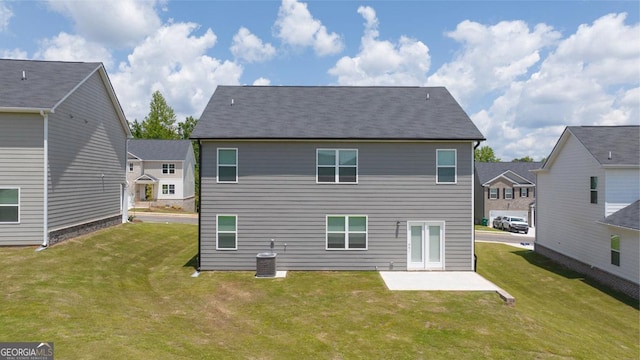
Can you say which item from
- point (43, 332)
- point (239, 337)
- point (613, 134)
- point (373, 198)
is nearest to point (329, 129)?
point (373, 198)

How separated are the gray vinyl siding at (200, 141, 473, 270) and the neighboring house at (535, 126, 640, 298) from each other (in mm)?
6906

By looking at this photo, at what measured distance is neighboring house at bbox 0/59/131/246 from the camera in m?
13.9

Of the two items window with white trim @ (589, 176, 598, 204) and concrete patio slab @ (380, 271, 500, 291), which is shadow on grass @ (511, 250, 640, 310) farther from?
concrete patio slab @ (380, 271, 500, 291)

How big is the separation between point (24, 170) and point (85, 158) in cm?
343

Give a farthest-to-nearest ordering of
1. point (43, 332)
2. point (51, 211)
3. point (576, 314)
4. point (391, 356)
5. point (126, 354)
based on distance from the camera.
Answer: point (51, 211), point (576, 314), point (391, 356), point (43, 332), point (126, 354)

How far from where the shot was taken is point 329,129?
606 inches

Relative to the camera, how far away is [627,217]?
51.0ft

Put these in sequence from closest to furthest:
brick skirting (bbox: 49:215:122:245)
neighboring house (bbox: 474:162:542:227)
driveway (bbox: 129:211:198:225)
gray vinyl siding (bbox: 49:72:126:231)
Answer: brick skirting (bbox: 49:215:122:245) < gray vinyl siding (bbox: 49:72:126:231) < driveway (bbox: 129:211:198:225) < neighboring house (bbox: 474:162:542:227)

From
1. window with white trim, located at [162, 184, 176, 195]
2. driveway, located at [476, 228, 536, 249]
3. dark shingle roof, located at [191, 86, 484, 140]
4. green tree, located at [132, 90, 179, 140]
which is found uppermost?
green tree, located at [132, 90, 179, 140]

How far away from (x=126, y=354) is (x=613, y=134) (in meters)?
23.4

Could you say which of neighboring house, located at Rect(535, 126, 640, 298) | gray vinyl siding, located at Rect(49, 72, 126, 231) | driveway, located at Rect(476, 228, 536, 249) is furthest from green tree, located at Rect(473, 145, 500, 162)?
gray vinyl siding, located at Rect(49, 72, 126, 231)

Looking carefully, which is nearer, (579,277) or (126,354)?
(126,354)

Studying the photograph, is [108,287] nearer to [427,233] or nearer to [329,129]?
[329,129]

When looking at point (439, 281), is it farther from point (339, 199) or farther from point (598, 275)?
point (598, 275)
